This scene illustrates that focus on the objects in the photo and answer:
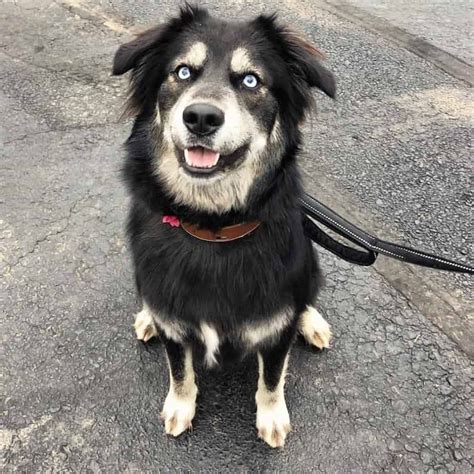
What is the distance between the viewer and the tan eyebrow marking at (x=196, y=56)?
6.63 feet

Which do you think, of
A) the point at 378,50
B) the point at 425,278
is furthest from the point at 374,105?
the point at 425,278

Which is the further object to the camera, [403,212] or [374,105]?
[374,105]

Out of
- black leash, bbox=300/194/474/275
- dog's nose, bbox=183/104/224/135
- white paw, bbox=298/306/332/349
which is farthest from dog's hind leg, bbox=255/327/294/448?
dog's nose, bbox=183/104/224/135

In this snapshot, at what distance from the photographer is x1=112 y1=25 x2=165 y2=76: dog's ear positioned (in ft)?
6.55

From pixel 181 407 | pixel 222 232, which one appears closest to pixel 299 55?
pixel 222 232

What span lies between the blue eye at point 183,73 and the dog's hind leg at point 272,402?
119 cm

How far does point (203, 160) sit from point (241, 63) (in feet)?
1.41

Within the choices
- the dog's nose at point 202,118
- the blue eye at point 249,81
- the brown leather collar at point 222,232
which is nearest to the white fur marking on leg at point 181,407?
A: the brown leather collar at point 222,232

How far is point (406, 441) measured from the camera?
2406mm

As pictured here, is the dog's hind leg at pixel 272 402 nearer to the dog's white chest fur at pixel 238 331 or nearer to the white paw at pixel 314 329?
the dog's white chest fur at pixel 238 331

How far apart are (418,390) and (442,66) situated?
368 cm

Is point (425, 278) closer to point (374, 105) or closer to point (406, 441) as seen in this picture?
point (406, 441)

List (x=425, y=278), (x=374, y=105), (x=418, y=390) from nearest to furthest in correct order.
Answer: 1. (x=418, y=390)
2. (x=425, y=278)
3. (x=374, y=105)

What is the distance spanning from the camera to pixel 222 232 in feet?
6.70
